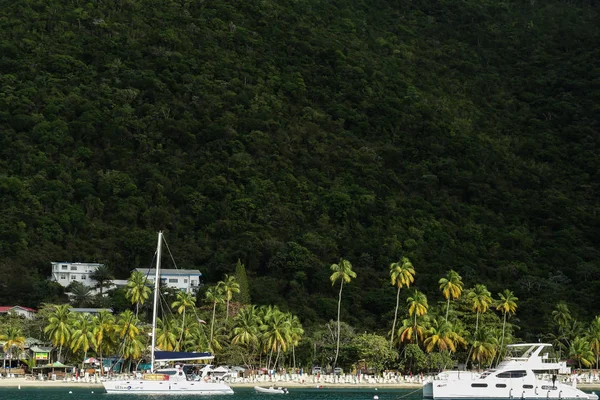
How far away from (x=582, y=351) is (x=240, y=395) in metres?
41.7

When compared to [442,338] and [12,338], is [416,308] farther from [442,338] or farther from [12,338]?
[12,338]

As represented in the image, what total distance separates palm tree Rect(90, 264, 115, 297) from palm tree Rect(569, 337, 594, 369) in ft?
202

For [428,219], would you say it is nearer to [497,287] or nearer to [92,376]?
[497,287]

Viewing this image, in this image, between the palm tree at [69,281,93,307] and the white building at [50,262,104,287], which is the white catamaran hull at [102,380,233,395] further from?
the white building at [50,262,104,287]

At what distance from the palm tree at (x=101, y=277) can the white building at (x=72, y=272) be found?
1332mm

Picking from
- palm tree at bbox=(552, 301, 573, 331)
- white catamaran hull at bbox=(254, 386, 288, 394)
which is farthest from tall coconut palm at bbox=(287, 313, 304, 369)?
palm tree at bbox=(552, 301, 573, 331)

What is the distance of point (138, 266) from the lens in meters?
145

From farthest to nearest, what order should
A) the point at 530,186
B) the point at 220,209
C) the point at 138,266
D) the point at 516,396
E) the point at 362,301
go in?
the point at 530,186 → the point at 220,209 → the point at 138,266 → the point at 362,301 → the point at 516,396

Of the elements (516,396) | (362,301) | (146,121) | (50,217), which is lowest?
(516,396)

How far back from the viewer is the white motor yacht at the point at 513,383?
249 feet

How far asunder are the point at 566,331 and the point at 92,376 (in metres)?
53.1

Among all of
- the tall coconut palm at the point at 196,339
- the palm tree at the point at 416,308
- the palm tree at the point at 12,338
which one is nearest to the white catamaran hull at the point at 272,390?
the tall coconut palm at the point at 196,339

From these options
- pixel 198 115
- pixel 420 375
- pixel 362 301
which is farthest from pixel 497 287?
pixel 198 115

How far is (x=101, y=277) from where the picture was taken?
456ft
